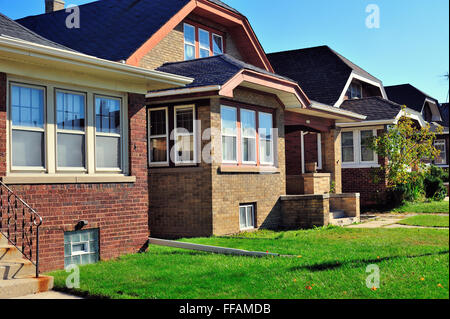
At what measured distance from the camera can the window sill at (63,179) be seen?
28.5 ft

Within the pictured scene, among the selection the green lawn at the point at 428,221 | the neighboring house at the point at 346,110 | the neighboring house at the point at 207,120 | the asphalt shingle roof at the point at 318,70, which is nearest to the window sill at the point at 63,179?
the neighboring house at the point at 207,120

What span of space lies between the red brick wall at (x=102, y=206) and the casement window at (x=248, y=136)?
4314 millimetres

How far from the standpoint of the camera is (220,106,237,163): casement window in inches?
Answer: 551

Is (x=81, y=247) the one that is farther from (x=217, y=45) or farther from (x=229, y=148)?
(x=217, y=45)

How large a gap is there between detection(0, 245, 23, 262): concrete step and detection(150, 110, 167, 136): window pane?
650 cm

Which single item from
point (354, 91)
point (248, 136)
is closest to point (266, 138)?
point (248, 136)

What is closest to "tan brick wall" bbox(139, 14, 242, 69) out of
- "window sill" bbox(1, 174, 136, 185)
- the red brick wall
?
the red brick wall

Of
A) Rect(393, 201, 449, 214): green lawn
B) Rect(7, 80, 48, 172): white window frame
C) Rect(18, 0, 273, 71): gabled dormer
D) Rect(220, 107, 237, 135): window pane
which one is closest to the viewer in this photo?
Rect(7, 80, 48, 172): white window frame

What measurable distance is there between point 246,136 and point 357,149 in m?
9.13

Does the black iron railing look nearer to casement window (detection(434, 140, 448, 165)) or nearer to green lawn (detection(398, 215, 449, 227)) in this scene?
green lawn (detection(398, 215, 449, 227))

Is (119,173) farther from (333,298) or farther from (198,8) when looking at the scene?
(198,8)

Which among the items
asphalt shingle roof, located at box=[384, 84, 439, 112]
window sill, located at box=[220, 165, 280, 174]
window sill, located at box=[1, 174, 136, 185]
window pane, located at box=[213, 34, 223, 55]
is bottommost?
window sill, located at box=[1, 174, 136, 185]

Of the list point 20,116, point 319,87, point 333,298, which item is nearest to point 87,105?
point 20,116

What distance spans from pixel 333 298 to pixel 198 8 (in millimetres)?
11654
